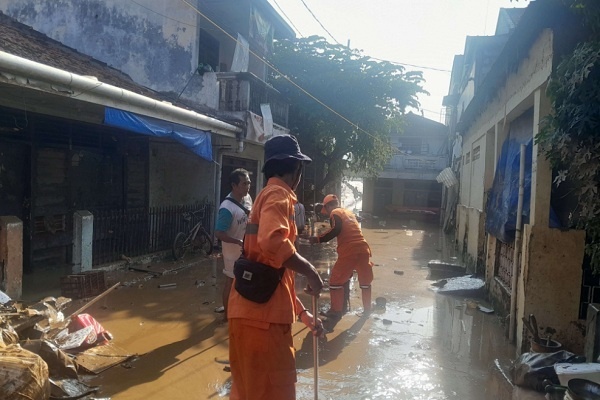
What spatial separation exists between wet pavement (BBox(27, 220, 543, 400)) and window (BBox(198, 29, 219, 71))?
830 cm

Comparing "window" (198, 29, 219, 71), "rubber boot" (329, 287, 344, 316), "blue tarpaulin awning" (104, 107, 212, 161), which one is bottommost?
"rubber boot" (329, 287, 344, 316)

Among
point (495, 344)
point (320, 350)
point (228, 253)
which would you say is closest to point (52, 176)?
point (228, 253)

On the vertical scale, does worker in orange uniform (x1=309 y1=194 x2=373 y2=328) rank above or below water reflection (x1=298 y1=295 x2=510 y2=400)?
above

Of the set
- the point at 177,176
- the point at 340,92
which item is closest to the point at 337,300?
the point at 177,176

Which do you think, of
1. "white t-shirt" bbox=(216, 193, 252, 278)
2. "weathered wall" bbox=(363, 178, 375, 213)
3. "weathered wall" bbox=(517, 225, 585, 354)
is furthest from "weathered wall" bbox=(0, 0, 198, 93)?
"weathered wall" bbox=(363, 178, 375, 213)

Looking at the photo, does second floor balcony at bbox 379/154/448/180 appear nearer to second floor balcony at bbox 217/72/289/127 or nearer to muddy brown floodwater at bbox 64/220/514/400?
second floor balcony at bbox 217/72/289/127

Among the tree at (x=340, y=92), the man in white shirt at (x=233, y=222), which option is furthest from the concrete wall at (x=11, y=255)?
the tree at (x=340, y=92)

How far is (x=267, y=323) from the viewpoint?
2463mm

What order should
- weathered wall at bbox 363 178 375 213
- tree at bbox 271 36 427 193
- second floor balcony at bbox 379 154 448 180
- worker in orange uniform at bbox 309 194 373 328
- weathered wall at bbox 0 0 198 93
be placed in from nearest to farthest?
worker in orange uniform at bbox 309 194 373 328 < weathered wall at bbox 0 0 198 93 < tree at bbox 271 36 427 193 < second floor balcony at bbox 379 154 448 180 < weathered wall at bbox 363 178 375 213

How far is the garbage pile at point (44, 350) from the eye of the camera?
286 centimetres

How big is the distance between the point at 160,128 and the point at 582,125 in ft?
20.2

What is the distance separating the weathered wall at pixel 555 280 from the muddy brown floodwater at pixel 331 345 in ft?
2.28

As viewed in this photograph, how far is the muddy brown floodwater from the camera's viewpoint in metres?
3.93

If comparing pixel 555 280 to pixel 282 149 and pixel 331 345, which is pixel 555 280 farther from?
pixel 282 149
